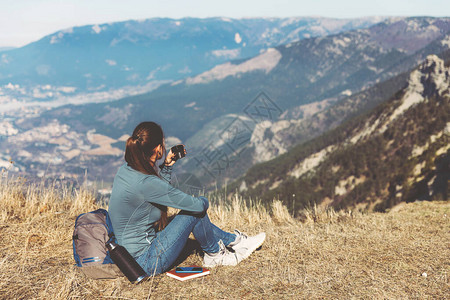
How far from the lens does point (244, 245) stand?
17.6 ft

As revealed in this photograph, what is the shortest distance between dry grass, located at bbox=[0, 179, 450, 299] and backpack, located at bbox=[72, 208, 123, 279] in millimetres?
145

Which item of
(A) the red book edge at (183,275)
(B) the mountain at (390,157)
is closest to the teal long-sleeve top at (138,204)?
(A) the red book edge at (183,275)

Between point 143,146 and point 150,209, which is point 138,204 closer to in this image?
point 150,209

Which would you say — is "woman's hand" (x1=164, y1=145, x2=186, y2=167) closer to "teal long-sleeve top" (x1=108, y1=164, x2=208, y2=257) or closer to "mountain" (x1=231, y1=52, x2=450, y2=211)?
"teal long-sleeve top" (x1=108, y1=164, x2=208, y2=257)

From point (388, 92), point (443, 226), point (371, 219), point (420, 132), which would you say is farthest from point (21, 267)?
point (388, 92)

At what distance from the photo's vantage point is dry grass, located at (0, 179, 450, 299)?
4.05 meters

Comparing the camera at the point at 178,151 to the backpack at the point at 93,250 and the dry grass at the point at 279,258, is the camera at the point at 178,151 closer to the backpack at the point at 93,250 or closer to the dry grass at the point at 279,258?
the backpack at the point at 93,250

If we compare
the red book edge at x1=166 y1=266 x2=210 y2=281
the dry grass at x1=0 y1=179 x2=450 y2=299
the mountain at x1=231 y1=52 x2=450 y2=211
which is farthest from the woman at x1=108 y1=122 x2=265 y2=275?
the mountain at x1=231 y1=52 x2=450 y2=211

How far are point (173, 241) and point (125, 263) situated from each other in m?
0.74

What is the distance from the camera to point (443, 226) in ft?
21.4

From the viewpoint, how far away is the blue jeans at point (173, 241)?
175 inches

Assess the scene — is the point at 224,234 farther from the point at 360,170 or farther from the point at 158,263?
the point at 360,170

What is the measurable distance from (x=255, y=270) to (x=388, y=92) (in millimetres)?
178085

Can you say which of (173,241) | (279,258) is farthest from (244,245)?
(173,241)
